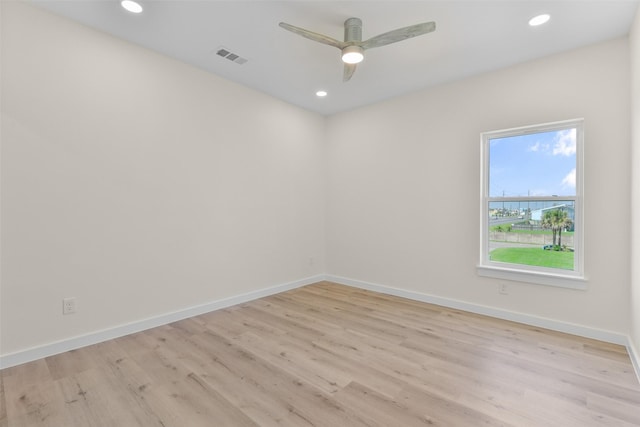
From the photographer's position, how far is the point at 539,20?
7.97 feet

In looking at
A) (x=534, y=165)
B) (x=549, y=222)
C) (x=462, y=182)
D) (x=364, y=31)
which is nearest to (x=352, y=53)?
(x=364, y=31)

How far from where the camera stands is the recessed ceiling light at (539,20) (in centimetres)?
238

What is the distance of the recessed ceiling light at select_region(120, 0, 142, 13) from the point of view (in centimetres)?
229

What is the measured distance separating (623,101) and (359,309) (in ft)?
10.7

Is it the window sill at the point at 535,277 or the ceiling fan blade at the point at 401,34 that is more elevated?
the ceiling fan blade at the point at 401,34

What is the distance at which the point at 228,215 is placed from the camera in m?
3.69

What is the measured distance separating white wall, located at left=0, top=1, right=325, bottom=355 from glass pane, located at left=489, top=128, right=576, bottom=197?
286 cm

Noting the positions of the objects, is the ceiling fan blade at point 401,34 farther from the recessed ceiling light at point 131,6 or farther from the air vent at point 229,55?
the recessed ceiling light at point 131,6

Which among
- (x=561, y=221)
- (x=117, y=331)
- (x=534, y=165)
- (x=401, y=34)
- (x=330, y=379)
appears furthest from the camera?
(x=534, y=165)

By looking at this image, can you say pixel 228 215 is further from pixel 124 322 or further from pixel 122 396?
pixel 122 396

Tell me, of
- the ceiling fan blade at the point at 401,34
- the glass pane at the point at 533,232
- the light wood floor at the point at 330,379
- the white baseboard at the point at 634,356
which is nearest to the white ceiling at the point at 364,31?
the ceiling fan blade at the point at 401,34

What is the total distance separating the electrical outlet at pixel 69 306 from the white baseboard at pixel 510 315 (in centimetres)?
342

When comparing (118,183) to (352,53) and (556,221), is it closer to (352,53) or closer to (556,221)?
(352,53)

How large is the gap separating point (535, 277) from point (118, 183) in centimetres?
430
